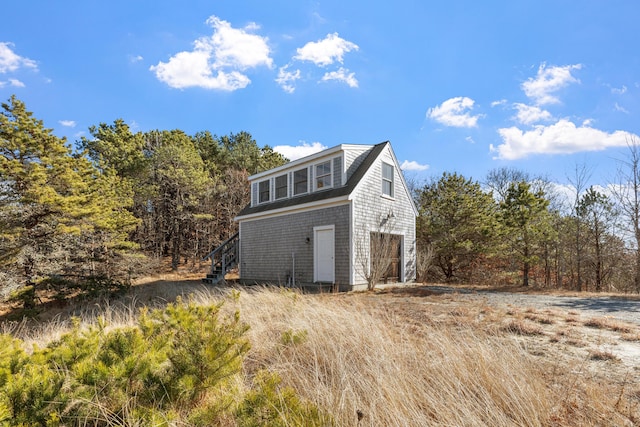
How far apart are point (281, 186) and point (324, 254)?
4521mm

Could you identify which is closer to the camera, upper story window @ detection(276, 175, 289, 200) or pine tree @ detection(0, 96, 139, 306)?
pine tree @ detection(0, 96, 139, 306)

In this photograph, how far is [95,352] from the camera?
2367mm

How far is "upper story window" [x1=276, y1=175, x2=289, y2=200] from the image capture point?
50.7 feet

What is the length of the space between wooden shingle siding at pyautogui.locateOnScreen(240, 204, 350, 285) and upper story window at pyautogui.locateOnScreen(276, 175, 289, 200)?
1235 mm

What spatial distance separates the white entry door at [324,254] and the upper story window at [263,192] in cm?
436

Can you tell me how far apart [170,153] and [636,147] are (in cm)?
2549

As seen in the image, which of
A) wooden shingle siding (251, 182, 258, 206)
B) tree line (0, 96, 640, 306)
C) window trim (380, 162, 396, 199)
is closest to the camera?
tree line (0, 96, 640, 306)

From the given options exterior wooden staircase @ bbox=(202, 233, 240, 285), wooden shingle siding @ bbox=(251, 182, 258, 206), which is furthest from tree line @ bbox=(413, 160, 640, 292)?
exterior wooden staircase @ bbox=(202, 233, 240, 285)

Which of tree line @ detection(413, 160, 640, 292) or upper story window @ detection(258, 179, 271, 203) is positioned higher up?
upper story window @ detection(258, 179, 271, 203)

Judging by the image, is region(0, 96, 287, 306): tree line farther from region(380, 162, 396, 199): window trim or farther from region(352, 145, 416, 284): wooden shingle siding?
region(380, 162, 396, 199): window trim

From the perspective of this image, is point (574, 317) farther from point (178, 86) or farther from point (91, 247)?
point (91, 247)

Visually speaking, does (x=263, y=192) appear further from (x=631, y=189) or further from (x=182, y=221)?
(x=631, y=189)

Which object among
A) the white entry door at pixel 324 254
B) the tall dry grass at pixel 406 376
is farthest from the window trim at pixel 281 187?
the tall dry grass at pixel 406 376

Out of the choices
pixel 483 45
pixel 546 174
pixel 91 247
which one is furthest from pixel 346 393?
pixel 546 174
